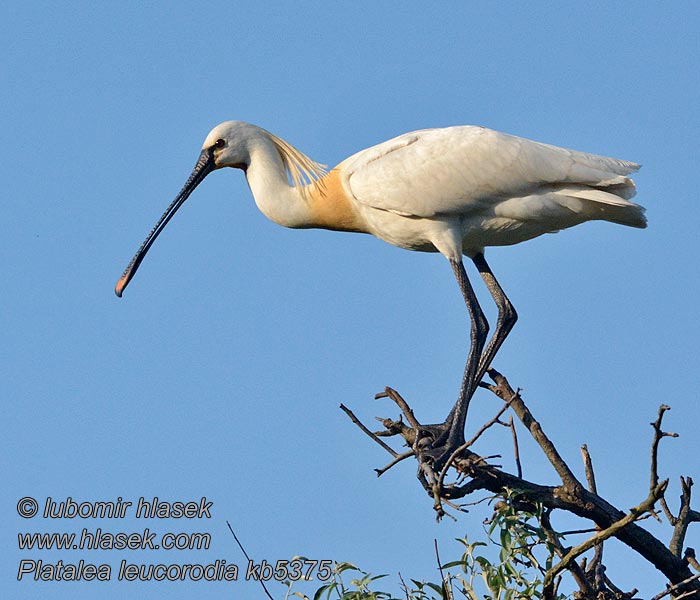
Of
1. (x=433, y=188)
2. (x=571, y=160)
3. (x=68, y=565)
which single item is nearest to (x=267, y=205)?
(x=433, y=188)

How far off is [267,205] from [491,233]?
1624 millimetres

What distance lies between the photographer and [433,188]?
7598 mm

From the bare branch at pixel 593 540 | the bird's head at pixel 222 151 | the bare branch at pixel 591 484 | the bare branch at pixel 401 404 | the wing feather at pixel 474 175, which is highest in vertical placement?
the bird's head at pixel 222 151

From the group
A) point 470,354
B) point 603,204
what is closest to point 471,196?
point 603,204

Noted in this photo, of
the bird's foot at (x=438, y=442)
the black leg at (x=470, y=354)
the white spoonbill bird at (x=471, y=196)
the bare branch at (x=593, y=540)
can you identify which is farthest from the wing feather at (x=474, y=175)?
the bare branch at (x=593, y=540)

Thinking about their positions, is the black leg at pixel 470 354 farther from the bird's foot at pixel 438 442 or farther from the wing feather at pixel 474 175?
the wing feather at pixel 474 175

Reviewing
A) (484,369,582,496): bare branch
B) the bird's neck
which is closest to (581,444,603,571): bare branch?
(484,369,582,496): bare branch

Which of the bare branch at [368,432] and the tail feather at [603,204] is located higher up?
the tail feather at [603,204]

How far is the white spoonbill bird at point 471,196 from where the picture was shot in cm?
755

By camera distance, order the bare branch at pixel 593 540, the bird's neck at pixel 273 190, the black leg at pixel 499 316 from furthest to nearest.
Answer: the bird's neck at pixel 273 190, the black leg at pixel 499 316, the bare branch at pixel 593 540

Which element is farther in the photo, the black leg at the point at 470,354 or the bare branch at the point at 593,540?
the black leg at the point at 470,354

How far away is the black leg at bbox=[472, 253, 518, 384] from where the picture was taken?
25.2ft

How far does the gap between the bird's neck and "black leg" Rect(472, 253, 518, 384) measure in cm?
126

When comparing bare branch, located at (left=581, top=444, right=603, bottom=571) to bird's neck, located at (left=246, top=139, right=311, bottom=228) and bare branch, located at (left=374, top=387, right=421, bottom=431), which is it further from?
bird's neck, located at (left=246, top=139, right=311, bottom=228)
